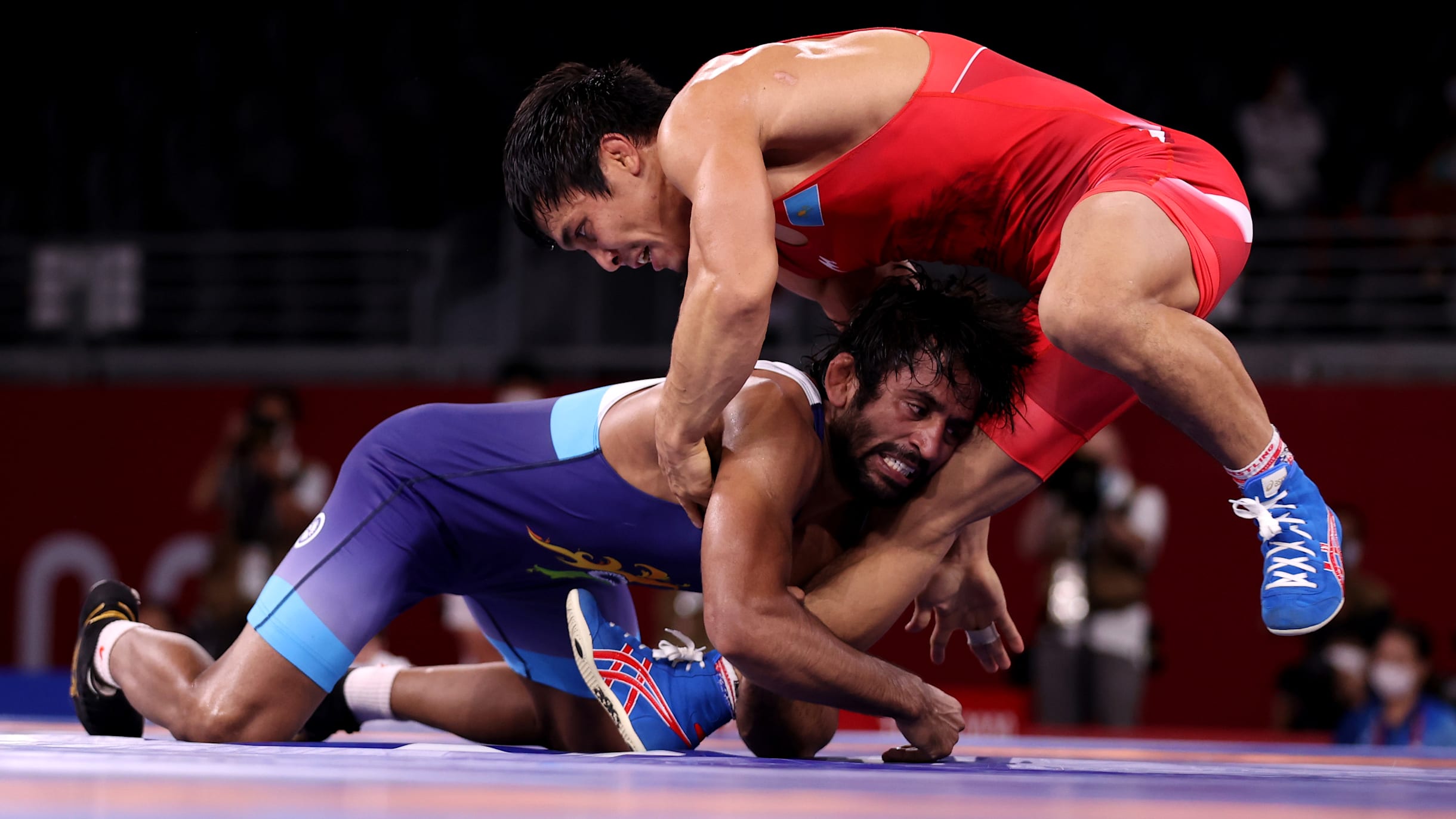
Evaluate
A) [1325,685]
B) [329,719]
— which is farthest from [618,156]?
[1325,685]

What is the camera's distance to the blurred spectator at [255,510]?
650 centimetres

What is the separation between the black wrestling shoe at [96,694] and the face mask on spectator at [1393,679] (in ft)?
14.3

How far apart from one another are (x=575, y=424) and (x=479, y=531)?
0.98ft

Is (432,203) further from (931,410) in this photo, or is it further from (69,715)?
(931,410)

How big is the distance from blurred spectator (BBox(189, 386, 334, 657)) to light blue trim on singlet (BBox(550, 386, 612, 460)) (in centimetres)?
359

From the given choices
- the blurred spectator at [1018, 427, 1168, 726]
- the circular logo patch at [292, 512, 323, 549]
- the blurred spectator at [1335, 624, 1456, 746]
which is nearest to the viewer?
the circular logo patch at [292, 512, 323, 549]

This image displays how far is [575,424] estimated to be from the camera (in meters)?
3.03

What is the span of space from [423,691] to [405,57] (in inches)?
290

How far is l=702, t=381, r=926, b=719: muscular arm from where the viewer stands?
100 inches

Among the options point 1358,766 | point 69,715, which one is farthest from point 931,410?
point 69,715

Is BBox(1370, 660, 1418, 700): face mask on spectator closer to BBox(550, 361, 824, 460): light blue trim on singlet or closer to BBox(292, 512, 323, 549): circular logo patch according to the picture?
BBox(550, 361, 824, 460): light blue trim on singlet

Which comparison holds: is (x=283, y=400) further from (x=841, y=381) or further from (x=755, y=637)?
(x=755, y=637)

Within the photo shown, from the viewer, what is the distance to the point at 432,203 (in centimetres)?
→ 936

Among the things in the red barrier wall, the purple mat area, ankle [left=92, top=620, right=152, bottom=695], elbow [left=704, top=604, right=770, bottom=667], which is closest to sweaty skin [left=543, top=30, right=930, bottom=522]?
elbow [left=704, top=604, right=770, bottom=667]
